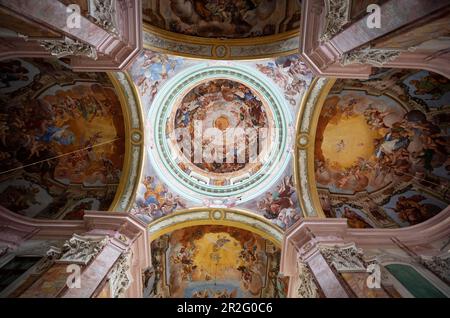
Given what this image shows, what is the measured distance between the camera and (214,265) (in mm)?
14062

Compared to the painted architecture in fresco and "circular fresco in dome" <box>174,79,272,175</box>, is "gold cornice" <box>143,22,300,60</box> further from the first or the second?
"circular fresco in dome" <box>174,79,272,175</box>

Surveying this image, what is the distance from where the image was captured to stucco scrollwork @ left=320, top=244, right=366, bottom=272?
26.9 ft

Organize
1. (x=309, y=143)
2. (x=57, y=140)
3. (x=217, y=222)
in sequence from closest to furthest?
1. (x=57, y=140)
2. (x=309, y=143)
3. (x=217, y=222)

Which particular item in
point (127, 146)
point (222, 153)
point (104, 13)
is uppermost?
point (222, 153)

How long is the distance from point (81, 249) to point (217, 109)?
8.10 metres

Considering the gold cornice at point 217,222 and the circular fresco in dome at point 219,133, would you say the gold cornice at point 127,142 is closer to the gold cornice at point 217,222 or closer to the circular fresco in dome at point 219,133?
the circular fresco in dome at point 219,133

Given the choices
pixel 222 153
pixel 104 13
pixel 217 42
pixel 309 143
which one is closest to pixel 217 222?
pixel 222 153

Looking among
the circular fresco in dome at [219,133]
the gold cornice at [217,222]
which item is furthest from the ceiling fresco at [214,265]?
the circular fresco in dome at [219,133]

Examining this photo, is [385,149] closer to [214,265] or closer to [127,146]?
[214,265]

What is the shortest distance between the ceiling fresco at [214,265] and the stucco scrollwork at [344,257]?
13.4ft

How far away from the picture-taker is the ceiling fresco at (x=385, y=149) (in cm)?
1034

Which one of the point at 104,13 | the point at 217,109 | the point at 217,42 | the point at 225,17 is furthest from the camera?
the point at 217,109

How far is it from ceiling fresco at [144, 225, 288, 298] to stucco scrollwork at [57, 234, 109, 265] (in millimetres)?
3959

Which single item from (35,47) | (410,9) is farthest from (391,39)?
(35,47)
